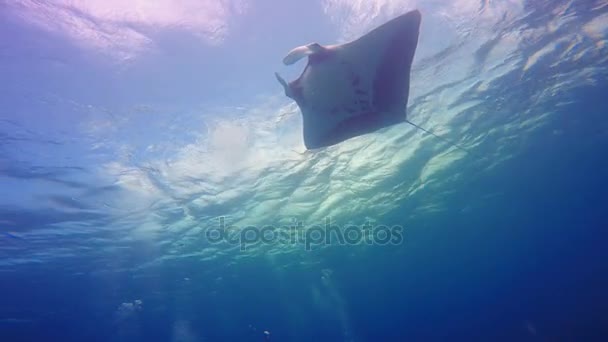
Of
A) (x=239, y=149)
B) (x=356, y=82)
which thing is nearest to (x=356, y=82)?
(x=356, y=82)

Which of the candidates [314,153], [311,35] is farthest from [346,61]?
[314,153]

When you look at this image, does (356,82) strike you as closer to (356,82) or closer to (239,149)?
(356,82)

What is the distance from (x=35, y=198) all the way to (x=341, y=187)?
588 inches

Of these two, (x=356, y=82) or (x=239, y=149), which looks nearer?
(x=356, y=82)

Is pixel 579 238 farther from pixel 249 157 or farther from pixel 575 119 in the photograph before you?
pixel 249 157

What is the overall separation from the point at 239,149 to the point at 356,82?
8.39 m

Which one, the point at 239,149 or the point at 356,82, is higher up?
the point at 239,149

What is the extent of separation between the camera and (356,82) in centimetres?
623

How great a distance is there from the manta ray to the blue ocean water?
3422 mm

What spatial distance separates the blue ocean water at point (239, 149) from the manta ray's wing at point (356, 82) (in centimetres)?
342

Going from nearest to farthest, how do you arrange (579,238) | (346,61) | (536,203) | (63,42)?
1. (346,61)
2. (63,42)
3. (536,203)
4. (579,238)

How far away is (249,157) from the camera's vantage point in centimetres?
1450

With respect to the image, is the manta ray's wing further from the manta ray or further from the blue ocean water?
the blue ocean water

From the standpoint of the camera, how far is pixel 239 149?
1368 cm
